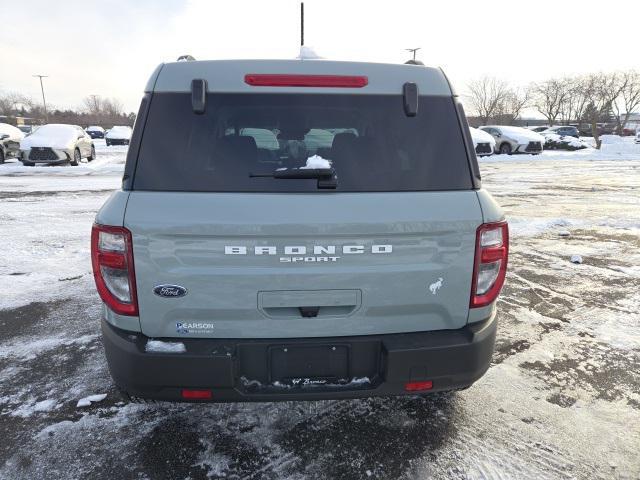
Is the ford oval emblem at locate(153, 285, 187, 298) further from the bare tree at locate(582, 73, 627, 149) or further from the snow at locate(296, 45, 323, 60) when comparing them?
the bare tree at locate(582, 73, 627, 149)

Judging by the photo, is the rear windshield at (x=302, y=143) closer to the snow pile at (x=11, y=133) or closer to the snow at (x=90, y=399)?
the snow at (x=90, y=399)

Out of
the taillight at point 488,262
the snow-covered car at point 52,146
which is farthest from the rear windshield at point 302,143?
the snow-covered car at point 52,146

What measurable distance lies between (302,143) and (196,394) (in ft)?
4.57

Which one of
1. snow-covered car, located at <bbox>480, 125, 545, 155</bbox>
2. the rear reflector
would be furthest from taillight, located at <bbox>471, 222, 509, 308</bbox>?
snow-covered car, located at <bbox>480, 125, 545, 155</bbox>

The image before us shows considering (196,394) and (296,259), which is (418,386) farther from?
(196,394)

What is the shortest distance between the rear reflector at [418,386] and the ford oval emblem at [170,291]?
1189 millimetres

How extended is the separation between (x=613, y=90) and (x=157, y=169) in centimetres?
6935

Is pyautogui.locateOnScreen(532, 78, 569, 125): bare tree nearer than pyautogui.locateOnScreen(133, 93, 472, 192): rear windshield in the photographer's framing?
No

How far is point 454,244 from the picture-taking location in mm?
2166

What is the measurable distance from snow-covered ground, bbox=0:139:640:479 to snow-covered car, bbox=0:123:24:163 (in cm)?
1777

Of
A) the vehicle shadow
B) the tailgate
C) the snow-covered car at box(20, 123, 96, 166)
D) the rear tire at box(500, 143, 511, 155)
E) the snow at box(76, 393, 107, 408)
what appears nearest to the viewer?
the tailgate

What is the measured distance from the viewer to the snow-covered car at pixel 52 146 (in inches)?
715

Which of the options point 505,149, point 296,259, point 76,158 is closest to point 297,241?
point 296,259

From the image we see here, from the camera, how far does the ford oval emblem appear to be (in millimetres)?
2070
